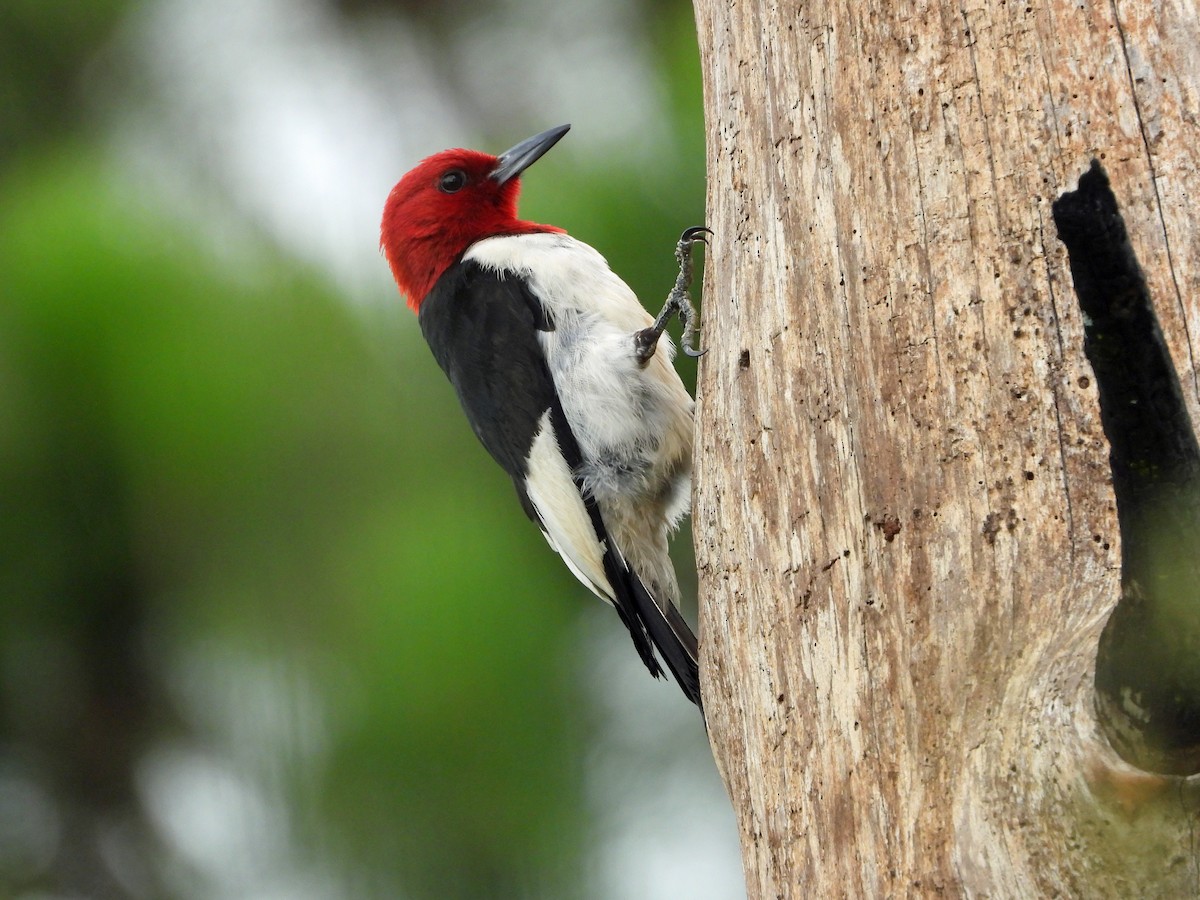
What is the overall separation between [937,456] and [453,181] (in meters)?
2.10

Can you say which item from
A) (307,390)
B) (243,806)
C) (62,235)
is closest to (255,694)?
(243,806)

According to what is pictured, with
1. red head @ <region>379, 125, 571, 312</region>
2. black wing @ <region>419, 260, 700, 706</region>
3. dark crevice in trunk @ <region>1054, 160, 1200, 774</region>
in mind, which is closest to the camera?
dark crevice in trunk @ <region>1054, 160, 1200, 774</region>

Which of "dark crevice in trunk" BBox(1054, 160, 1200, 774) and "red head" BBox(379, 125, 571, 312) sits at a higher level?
"red head" BBox(379, 125, 571, 312)

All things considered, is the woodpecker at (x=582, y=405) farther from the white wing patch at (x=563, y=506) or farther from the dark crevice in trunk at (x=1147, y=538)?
the dark crevice in trunk at (x=1147, y=538)

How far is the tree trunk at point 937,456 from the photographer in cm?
129

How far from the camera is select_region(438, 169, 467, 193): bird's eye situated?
3.29m

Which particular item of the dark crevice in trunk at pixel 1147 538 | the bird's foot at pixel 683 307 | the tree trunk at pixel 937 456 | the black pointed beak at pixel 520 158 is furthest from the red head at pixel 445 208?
the dark crevice in trunk at pixel 1147 538

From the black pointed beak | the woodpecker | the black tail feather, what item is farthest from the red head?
the black tail feather

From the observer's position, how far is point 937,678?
1.42 m

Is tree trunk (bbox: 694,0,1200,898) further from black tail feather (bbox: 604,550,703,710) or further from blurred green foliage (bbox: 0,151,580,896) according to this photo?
blurred green foliage (bbox: 0,151,580,896)

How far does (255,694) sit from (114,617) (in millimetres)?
586

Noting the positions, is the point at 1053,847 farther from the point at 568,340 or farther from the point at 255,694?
the point at 255,694

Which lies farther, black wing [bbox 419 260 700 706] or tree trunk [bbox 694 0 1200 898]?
black wing [bbox 419 260 700 706]

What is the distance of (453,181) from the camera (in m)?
3.29
